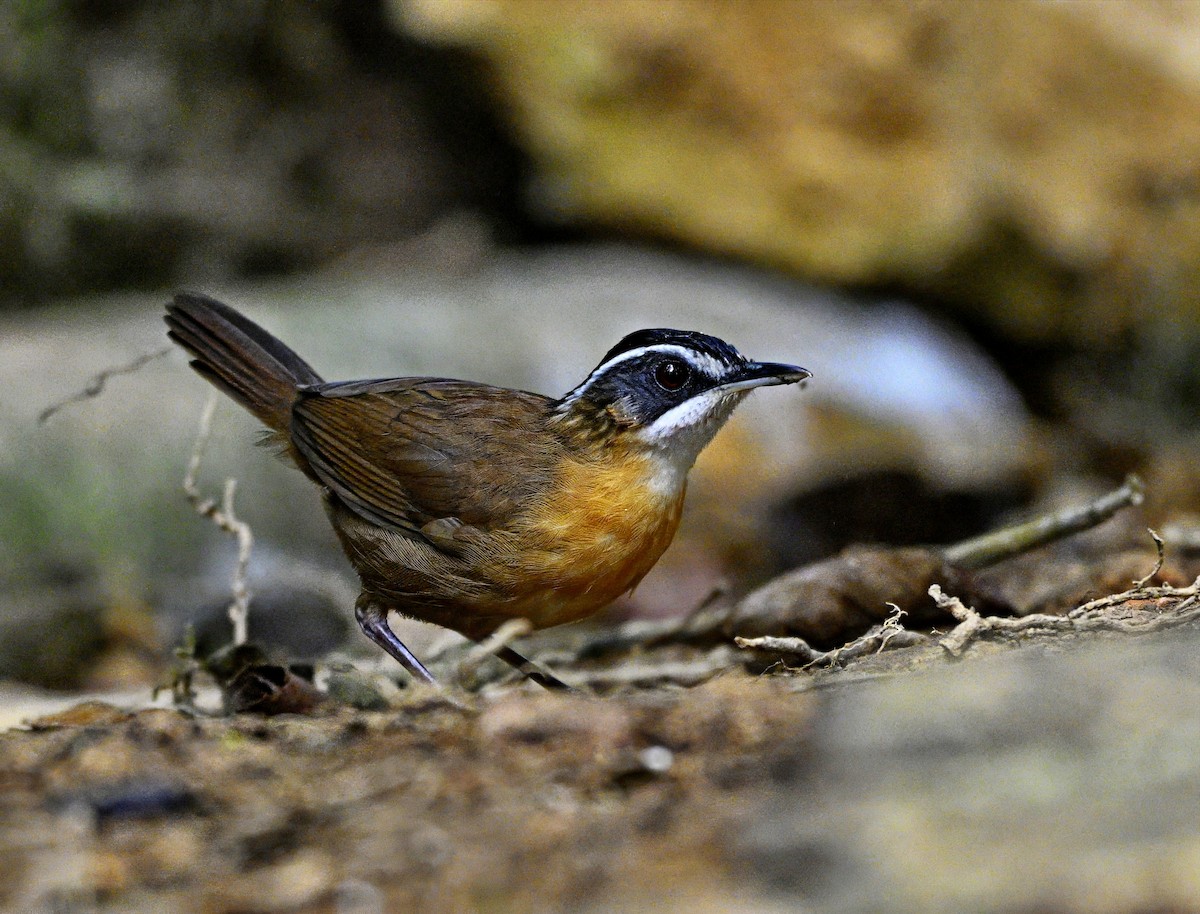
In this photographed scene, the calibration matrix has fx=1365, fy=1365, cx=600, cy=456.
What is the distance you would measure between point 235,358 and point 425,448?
4.12ft

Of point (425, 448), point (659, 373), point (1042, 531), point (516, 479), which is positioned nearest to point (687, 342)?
point (659, 373)

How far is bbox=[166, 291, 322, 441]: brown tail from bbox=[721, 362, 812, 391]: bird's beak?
215 centimetres

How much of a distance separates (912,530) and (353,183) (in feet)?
19.6

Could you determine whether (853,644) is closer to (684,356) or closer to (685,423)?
(685,423)

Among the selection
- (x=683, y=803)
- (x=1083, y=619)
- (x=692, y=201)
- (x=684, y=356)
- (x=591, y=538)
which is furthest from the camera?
(x=692, y=201)

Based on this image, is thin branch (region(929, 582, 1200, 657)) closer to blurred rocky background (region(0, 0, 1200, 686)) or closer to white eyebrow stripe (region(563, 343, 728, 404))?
white eyebrow stripe (region(563, 343, 728, 404))

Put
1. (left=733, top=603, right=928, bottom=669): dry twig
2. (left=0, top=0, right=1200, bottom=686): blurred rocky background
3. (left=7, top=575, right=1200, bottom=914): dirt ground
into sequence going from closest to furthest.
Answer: (left=7, top=575, right=1200, bottom=914): dirt ground < (left=733, top=603, right=928, bottom=669): dry twig < (left=0, top=0, right=1200, bottom=686): blurred rocky background

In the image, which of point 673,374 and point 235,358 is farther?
point 235,358

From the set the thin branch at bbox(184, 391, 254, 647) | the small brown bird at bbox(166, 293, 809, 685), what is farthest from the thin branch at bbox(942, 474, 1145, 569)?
the thin branch at bbox(184, 391, 254, 647)

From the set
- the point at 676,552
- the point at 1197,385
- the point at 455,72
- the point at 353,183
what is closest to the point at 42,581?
the point at 676,552

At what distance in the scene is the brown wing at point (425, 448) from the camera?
5.34m

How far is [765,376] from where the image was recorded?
5.29 meters

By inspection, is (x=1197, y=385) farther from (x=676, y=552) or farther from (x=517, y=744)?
(x=517, y=744)

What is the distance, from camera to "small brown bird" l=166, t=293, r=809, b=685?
5.11 m
